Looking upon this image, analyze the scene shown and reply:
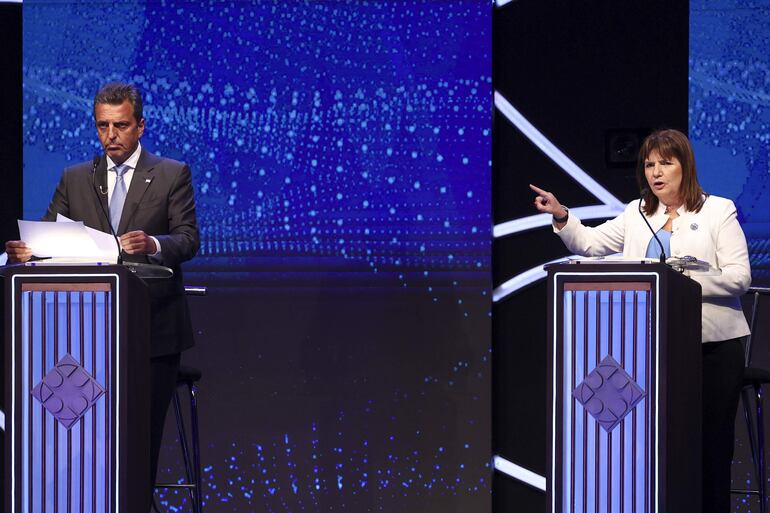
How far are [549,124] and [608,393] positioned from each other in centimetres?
170

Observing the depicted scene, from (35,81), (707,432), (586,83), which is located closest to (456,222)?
(586,83)

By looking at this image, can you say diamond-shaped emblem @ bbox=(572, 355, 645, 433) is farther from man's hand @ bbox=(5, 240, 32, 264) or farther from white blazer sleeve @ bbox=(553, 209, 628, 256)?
man's hand @ bbox=(5, 240, 32, 264)

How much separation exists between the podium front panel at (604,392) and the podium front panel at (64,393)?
1.17 meters

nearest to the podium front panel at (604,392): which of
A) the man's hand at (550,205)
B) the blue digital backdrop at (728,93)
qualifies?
the man's hand at (550,205)

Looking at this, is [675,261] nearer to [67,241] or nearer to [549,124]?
[549,124]

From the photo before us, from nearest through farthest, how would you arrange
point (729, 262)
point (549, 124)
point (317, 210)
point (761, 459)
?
1. point (729, 262)
2. point (761, 459)
3. point (549, 124)
4. point (317, 210)

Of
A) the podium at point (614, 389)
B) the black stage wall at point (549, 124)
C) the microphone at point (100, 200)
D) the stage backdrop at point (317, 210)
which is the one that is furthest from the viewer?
the stage backdrop at point (317, 210)

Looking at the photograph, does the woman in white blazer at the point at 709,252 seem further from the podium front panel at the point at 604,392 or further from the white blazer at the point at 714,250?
the podium front panel at the point at 604,392

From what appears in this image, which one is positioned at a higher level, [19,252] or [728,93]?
[728,93]

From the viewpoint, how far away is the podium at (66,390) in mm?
2510

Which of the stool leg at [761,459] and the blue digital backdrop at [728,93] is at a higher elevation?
the blue digital backdrop at [728,93]

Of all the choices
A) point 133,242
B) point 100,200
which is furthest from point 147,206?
point 133,242

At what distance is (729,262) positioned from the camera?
2969mm

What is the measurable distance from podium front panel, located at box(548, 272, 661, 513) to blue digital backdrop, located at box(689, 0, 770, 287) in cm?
169
